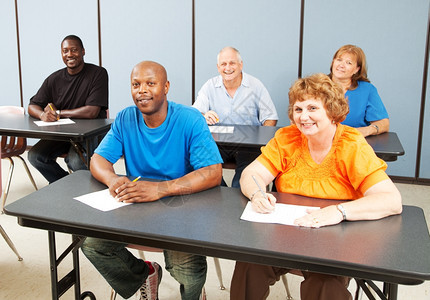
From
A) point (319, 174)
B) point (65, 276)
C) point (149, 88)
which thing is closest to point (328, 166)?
point (319, 174)

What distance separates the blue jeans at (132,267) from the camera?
1.91 m

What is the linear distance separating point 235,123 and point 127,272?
5.97 feet

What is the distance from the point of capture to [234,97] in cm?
361

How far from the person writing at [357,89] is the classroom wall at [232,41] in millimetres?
1218

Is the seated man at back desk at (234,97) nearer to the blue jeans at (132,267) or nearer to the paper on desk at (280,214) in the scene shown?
the blue jeans at (132,267)

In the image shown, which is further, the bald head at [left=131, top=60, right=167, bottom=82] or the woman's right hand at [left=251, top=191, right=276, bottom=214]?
the bald head at [left=131, top=60, right=167, bottom=82]

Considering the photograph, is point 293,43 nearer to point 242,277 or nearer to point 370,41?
point 370,41

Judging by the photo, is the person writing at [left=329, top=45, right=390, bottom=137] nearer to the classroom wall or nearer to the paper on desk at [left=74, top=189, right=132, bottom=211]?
the classroom wall

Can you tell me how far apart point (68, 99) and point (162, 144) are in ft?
6.99

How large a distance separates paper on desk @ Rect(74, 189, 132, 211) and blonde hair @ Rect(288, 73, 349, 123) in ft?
2.86

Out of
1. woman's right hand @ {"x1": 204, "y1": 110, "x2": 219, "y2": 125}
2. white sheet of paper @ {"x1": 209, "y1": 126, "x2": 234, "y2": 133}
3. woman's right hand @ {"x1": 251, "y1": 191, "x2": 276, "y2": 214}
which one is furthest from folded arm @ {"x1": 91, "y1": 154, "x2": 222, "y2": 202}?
woman's right hand @ {"x1": 204, "y1": 110, "x2": 219, "y2": 125}

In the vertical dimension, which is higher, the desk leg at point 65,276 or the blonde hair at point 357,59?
the blonde hair at point 357,59

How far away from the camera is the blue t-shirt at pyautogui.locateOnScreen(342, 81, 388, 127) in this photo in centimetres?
326

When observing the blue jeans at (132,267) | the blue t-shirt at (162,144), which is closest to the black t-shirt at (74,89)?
the blue t-shirt at (162,144)
